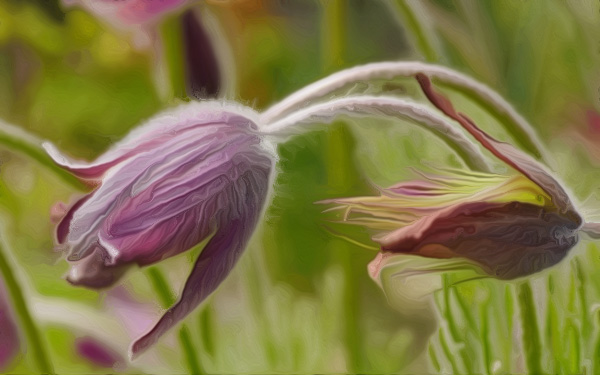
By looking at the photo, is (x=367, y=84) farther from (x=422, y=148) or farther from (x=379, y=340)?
(x=379, y=340)

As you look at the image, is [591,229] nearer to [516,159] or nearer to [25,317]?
[516,159]

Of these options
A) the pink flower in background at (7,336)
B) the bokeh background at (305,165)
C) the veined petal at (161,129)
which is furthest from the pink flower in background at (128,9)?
the pink flower in background at (7,336)

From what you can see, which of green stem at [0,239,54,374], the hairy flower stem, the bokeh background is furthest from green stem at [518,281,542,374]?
green stem at [0,239,54,374]

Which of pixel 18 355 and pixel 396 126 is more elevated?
pixel 396 126

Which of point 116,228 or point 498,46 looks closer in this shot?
point 116,228

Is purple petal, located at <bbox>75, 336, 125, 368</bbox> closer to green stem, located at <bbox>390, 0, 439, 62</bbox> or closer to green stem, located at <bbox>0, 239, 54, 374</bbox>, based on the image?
green stem, located at <bbox>0, 239, 54, 374</bbox>

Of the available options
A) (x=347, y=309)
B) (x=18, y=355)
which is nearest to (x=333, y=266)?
(x=347, y=309)
